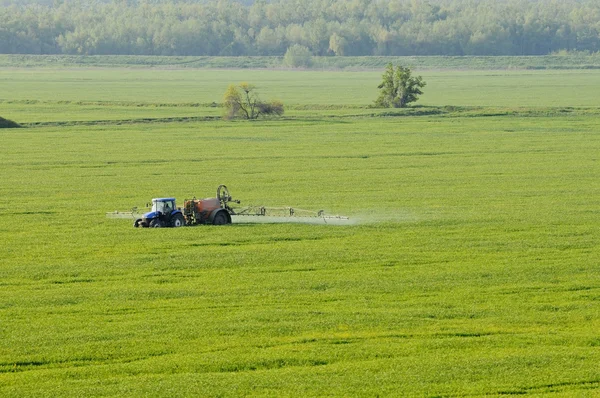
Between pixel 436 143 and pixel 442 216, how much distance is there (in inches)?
1101

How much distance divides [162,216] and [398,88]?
60.1 m

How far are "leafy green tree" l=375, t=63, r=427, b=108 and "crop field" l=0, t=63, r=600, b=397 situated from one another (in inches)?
1100

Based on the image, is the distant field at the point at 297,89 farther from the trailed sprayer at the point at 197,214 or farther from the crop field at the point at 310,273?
the trailed sprayer at the point at 197,214

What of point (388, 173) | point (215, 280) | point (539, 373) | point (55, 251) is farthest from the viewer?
point (388, 173)

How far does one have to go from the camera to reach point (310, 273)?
27688 mm

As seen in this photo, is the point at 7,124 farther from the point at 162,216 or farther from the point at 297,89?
the point at 297,89

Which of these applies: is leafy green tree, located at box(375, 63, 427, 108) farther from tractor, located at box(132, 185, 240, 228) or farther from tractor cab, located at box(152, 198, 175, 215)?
tractor cab, located at box(152, 198, 175, 215)

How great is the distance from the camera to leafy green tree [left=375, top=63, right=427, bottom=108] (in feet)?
304

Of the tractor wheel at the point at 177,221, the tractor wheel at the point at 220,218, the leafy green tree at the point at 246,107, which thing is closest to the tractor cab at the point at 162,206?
the tractor wheel at the point at 177,221

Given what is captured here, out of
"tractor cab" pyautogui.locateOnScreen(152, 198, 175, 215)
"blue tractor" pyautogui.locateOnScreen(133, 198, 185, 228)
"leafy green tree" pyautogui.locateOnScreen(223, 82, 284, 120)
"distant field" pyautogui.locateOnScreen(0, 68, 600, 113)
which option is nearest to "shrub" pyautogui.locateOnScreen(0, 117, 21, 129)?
"leafy green tree" pyautogui.locateOnScreen(223, 82, 284, 120)

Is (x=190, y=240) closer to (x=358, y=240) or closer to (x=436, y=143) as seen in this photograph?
(x=358, y=240)

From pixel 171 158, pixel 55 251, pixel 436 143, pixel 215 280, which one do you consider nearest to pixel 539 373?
pixel 215 280

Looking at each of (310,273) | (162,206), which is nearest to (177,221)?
(162,206)

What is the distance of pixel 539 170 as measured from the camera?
51.0 meters
